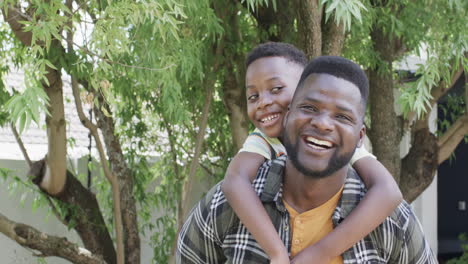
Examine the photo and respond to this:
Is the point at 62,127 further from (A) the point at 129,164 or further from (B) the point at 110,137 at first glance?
(A) the point at 129,164

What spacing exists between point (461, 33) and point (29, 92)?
2.87 m

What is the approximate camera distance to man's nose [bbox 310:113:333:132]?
177 cm

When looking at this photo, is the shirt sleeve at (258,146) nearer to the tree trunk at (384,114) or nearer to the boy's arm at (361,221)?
the boy's arm at (361,221)

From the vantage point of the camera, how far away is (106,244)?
5285 mm

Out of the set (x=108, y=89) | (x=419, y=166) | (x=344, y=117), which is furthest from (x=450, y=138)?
(x=344, y=117)

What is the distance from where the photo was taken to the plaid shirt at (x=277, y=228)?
1874 millimetres

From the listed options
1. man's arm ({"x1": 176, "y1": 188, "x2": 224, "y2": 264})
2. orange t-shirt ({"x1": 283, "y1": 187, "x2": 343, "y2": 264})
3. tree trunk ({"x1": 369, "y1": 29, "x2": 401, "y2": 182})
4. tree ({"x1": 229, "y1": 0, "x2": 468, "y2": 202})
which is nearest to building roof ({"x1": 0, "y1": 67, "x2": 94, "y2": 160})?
tree ({"x1": 229, "y1": 0, "x2": 468, "y2": 202})

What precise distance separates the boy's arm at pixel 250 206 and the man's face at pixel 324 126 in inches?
6.8

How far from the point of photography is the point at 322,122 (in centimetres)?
178

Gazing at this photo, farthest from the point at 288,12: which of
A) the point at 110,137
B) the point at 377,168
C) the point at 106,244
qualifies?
the point at 377,168

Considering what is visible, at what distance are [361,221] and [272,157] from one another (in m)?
0.45

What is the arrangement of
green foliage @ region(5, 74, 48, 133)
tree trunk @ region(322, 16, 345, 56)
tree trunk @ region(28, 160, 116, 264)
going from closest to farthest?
green foliage @ region(5, 74, 48, 133), tree trunk @ region(322, 16, 345, 56), tree trunk @ region(28, 160, 116, 264)

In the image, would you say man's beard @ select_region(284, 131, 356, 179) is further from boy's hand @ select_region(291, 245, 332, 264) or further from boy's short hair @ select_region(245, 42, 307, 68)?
boy's short hair @ select_region(245, 42, 307, 68)

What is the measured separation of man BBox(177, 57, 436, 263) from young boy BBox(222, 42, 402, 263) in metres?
0.04
